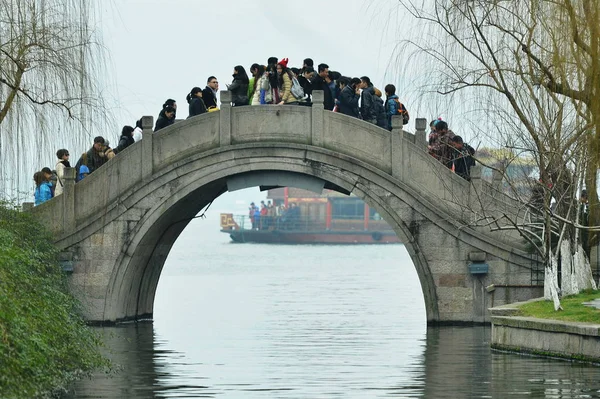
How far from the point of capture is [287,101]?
2856 centimetres

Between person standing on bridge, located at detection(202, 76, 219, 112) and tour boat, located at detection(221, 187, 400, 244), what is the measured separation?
9243 centimetres

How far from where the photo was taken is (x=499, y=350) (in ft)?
76.7

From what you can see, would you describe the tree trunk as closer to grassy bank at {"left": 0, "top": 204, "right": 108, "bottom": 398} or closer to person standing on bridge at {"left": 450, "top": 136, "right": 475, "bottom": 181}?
person standing on bridge at {"left": 450, "top": 136, "right": 475, "bottom": 181}

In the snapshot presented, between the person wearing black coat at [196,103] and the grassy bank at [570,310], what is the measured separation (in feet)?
27.2

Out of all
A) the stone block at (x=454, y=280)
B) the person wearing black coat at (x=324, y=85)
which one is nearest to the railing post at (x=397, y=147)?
the person wearing black coat at (x=324, y=85)

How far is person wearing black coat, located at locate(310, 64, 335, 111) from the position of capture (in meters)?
28.9

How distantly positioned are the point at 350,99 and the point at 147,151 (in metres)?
4.06

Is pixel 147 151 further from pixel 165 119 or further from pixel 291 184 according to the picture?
pixel 291 184

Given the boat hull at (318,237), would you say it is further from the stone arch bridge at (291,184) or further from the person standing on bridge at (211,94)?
the stone arch bridge at (291,184)

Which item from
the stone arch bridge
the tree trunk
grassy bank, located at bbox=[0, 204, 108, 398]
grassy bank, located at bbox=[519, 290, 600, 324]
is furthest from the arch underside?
grassy bank, located at bbox=[0, 204, 108, 398]

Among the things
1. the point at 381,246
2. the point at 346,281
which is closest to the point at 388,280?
the point at 346,281

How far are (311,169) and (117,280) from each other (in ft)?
14.5

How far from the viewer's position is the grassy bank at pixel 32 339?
14.4 meters

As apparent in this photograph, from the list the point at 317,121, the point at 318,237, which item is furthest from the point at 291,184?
the point at 318,237
